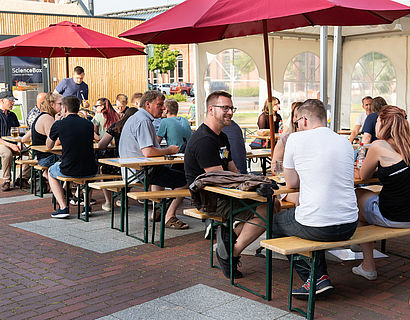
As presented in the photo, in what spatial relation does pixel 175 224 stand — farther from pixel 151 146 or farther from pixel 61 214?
pixel 61 214

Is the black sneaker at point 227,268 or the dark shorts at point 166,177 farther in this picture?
the dark shorts at point 166,177

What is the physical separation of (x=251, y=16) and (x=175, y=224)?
113 inches

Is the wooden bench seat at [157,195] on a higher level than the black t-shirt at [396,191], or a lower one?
lower

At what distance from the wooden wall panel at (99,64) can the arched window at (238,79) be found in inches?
245

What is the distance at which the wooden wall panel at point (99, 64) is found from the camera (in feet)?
59.0

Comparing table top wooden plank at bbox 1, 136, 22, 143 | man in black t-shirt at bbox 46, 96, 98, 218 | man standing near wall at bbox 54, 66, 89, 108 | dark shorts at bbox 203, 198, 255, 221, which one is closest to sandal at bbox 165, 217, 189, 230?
man in black t-shirt at bbox 46, 96, 98, 218

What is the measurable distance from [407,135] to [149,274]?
2.51 meters

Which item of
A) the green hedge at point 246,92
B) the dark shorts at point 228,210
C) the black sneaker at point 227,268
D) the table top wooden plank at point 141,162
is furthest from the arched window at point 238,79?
the black sneaker at point 227,268

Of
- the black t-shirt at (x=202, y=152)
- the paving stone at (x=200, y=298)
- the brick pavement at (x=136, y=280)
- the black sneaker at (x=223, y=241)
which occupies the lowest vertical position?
the brick pavement at (x=136, y=280)

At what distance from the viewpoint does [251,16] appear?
4.61 metres

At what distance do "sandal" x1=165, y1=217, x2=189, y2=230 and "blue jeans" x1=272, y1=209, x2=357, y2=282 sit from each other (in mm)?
2286

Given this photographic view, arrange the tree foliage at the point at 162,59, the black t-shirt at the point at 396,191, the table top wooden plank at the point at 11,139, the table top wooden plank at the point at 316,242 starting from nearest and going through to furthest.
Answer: the table top wooden plank at the point at 316,242, the black t-shirt at the point at 396,191, the table top wooden plank at the point at 11,139, the tree foliage at the point at 162,59

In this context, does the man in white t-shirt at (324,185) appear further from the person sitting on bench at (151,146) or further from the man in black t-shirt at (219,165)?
the person sitting on bench at (151,146)

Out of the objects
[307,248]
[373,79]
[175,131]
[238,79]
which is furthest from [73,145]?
[373,79]
